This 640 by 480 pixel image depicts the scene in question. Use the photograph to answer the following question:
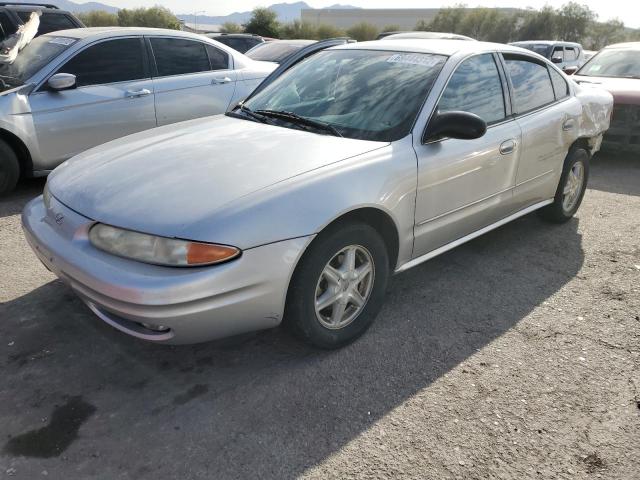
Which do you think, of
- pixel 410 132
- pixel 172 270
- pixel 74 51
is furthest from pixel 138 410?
pixel 74 51

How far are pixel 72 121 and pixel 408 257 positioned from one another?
378 cm

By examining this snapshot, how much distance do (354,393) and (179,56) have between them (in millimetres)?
4732

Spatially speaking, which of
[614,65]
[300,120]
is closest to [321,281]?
[300,120]

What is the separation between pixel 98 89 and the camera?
5.40 m

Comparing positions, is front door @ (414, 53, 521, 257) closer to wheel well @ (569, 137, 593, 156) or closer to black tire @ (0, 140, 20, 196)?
wheel well @ (569, 137, 593, 156)

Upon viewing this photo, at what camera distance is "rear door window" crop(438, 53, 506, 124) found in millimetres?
3312

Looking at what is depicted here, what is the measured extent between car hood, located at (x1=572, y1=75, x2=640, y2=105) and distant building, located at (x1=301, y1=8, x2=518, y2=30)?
190ft

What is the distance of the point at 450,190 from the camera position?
10.6ft

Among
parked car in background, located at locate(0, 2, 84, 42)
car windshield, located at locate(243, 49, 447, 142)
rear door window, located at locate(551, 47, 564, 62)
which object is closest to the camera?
car windshield, located at locate(243, 49, 447, 142)

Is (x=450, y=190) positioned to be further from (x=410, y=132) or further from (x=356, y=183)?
(x=356, y=183)

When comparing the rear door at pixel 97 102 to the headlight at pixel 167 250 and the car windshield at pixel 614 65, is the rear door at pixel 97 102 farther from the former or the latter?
the car windshield at pixel 614 65

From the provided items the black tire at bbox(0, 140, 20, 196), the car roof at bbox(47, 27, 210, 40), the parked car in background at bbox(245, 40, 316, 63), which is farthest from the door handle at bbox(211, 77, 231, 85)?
the parked car in background at bbox(245, 40, 316, 63)

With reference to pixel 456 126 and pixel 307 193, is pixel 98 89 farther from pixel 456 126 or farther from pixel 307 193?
pixel 456 126

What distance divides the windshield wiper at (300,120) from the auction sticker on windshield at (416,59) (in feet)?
2.30
